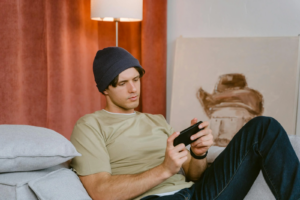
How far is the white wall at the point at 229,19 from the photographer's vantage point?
226 cm

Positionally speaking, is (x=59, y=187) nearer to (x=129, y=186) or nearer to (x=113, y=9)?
(x=129, y=186)

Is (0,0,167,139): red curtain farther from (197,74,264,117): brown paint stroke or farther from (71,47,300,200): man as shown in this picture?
(71,47,300,200): man

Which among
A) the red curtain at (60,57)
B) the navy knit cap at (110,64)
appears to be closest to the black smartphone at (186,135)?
the navy knit cap at (110,64)

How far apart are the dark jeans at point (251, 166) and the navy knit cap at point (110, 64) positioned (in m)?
0.54

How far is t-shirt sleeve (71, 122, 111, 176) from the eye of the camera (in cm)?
108

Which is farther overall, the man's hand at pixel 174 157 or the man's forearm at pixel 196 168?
the man's forearm at pixel 196 168

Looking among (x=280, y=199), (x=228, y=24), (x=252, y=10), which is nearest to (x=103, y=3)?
(x=228, y=24)

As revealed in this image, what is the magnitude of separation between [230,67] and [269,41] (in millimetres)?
342

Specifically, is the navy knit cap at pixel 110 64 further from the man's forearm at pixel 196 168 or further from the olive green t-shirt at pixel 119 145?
the man's forearm at pixel 196 168

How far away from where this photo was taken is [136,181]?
104 centimetres

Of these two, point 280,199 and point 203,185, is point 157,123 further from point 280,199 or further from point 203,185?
point 280,199

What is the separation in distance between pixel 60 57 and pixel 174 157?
143 cm

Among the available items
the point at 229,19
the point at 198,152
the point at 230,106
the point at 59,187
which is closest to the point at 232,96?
the point at 230,106

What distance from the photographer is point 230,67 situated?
7.65ft
